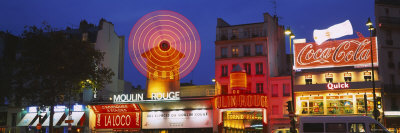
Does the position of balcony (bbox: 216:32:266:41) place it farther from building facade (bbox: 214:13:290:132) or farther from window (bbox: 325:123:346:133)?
window (bbox: 325:123:346:133)

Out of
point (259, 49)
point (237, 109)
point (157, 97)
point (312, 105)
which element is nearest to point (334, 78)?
point (312, 105)

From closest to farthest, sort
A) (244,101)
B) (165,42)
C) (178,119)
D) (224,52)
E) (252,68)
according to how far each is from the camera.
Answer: (244,101) → (165,42) → (178,119) → (252,68) → (224,52)

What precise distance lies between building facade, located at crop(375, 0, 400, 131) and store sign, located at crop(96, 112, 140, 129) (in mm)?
22472

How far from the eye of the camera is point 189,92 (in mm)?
45812

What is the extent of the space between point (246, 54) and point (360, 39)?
1075 centimetres

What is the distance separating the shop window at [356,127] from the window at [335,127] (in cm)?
35

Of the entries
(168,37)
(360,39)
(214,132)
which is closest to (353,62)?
(360,39)

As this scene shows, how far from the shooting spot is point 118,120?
4150 cm

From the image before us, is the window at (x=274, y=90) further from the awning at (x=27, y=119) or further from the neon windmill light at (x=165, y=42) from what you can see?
the awning at (x=27, y=119)

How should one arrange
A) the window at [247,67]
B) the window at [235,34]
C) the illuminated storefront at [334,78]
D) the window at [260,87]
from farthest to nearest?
the window at [235,34] → the window at [247,67] → the window at [260,87] → the illuminated storefront at [334,78]

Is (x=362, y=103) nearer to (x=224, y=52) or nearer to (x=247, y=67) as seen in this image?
(x=247, y=67)

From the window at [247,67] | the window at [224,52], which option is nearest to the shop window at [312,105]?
the window at [247,67]

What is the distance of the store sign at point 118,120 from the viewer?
4088 centimetres

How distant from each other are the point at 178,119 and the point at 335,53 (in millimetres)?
15483
